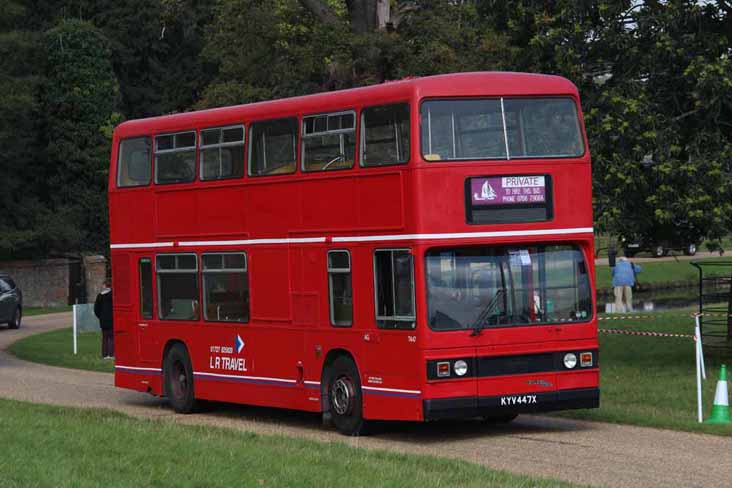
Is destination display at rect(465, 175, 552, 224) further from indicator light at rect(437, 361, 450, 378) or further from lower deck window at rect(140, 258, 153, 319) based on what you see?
lower deck window at rect(140, 258, 153, 319)

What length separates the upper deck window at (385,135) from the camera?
16.6 meters

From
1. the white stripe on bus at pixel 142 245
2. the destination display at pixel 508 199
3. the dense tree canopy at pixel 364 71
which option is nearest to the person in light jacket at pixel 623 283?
the dense tree canopy at pixel 364 71

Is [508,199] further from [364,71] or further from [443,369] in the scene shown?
[364,71]

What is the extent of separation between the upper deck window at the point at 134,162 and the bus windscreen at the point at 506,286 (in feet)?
22.2

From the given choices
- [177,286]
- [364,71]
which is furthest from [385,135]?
[364,71]

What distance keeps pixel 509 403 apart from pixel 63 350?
68.1 feet

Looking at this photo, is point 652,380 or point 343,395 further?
point 652,380

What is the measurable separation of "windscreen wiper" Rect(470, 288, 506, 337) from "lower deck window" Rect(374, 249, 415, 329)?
2.27 feet

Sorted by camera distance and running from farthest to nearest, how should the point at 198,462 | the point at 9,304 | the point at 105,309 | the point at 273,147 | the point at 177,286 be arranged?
1. the point at 9,304
2. the point at 105,309
3. the point at 177,286
4. the point at 273,147
5. the point at 198,462

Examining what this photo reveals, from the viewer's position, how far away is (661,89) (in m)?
24.3

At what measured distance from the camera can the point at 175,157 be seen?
21.1 meters

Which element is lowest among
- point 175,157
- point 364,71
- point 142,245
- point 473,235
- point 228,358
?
point 228,358

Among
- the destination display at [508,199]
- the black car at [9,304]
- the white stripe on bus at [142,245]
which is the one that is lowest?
the black car at [9,304]

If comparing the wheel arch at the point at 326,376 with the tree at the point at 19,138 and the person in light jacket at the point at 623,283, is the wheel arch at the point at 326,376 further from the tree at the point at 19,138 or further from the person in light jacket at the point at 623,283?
the tree at the point at 19,138
